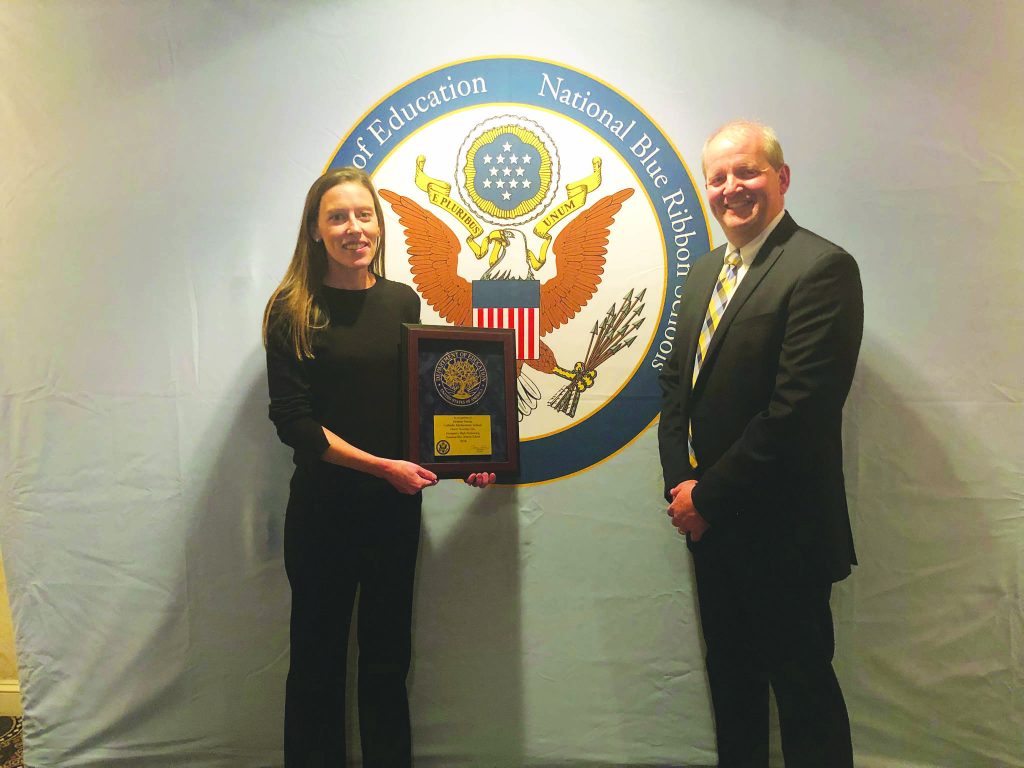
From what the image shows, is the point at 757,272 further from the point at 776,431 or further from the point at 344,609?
the point at 344,609

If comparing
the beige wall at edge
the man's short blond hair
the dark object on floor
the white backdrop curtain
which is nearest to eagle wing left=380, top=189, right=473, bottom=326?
the white backdrop curtain

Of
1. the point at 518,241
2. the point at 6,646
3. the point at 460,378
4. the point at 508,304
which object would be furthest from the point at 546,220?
the point at 6,646

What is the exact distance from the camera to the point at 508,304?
1.84 metres

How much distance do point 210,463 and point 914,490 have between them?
210cm

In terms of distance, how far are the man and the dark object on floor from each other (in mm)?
2196

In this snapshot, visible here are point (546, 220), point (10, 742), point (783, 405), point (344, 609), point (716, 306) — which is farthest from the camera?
point (10, 742)

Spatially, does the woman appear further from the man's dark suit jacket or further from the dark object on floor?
the dark object on floor

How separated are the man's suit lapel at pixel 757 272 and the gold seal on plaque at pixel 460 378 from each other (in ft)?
1.90

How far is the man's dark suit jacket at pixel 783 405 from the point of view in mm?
1313

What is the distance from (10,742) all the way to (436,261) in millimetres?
2096

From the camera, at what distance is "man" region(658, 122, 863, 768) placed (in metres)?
1.32

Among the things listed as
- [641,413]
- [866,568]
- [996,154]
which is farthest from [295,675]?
[996,154]

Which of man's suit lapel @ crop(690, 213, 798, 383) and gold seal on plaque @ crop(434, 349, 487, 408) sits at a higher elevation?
man's suit lapel @ crop(690, 213, 798, 383)

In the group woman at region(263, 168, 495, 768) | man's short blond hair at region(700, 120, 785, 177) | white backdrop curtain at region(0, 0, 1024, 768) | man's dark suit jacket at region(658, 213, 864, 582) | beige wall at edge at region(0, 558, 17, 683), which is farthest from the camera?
beige wall at edge at region(0, 558, 17, 683)
